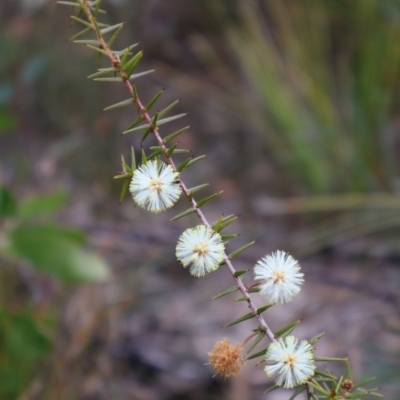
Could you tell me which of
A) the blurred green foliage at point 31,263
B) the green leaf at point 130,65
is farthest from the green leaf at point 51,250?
the green leaf at point 130,65

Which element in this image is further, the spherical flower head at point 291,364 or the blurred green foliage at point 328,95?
the blurred green foliage at point 328,95

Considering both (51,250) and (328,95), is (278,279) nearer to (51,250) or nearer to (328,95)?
(51,250)

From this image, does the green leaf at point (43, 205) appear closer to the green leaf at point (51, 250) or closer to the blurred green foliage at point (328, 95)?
the green leaf at point (51, 250)

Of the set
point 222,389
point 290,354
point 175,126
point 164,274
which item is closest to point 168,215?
point 164,274

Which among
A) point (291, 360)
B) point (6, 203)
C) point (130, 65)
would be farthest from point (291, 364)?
point (6, 203)

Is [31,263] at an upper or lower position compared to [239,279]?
upper

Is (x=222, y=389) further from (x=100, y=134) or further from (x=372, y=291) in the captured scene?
(x=100, y=134)
